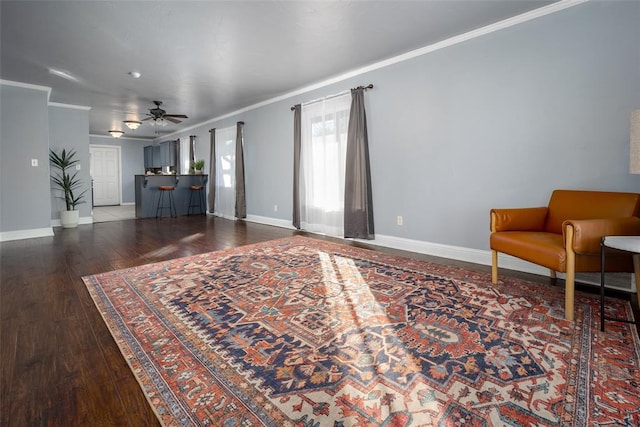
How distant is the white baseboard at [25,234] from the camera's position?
5.11m

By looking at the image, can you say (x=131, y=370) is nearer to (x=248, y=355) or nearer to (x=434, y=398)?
(x=248, y=355)

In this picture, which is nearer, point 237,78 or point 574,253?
point 574,253

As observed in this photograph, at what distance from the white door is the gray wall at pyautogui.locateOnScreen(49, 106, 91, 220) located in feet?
14.9

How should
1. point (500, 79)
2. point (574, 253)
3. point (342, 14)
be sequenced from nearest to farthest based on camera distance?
point (574, 253) < point (342, 14) < point (500, 79)

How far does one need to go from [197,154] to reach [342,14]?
7.00 m

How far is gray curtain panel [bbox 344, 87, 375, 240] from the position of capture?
452 cm

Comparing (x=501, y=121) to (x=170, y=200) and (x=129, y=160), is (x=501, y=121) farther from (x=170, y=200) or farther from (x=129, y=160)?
(x=129, y=160)

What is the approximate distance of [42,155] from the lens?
5.41 metres

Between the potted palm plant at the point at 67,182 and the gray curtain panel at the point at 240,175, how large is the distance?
3264mm

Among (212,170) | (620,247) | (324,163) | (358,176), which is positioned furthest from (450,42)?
(212,170)

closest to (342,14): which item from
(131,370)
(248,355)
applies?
(248,355)

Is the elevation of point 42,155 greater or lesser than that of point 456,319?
greater

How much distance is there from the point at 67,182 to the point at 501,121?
25.7 feet

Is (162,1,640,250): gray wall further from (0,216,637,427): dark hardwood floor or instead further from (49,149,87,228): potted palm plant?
(49,149,87,228): potted palm plant
